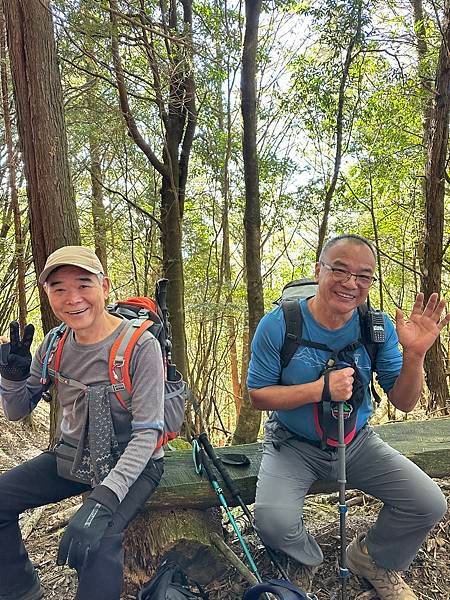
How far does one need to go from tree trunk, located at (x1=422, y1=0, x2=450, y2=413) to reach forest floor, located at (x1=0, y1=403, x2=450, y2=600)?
12.4ft

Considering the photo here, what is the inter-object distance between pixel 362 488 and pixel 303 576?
0.57m

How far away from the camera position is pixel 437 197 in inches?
269

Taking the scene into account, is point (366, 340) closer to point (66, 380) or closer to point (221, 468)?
point (221, 468)

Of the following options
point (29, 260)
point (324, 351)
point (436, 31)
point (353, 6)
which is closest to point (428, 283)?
point (353, 6)

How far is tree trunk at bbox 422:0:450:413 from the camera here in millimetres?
6480

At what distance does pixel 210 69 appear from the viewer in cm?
665

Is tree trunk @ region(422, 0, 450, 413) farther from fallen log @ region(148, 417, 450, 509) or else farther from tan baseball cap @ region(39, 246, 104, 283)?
tan baseball cap @ region(39, 246, 104, 283)

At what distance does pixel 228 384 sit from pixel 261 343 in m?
17.9

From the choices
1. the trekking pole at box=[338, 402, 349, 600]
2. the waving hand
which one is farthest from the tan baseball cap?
the waving hand

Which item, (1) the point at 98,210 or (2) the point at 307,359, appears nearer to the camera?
(2) the point at 307,359

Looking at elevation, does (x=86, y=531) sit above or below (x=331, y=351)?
below

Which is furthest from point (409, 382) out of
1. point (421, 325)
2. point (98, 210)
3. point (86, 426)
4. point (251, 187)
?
point (98, 210)

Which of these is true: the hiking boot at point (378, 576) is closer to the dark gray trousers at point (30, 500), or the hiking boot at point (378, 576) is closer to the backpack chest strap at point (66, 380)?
the dark gray trousers at point (30, 500)

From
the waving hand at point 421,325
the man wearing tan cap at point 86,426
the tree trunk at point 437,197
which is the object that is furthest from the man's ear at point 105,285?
the tree trunk at point 437,197
